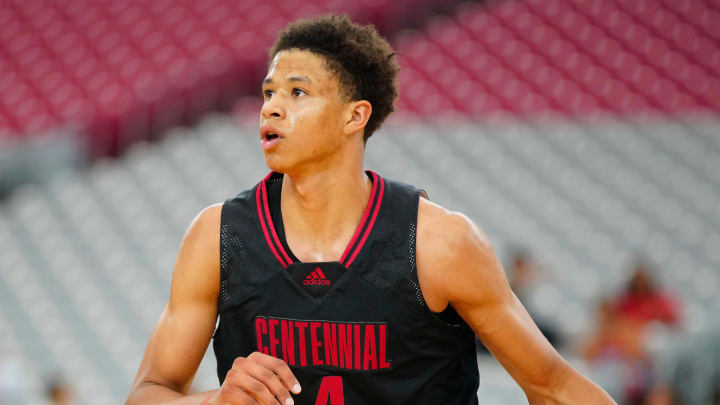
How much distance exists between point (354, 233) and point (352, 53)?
44 cm

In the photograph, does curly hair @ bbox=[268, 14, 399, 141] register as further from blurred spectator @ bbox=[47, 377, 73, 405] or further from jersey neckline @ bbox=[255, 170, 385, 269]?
blurred spectator @ bbox=[47, 377, 73, 405]

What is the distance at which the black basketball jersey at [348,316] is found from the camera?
2127mm

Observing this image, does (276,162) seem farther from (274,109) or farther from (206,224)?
(206,224)

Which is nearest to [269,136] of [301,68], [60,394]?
[301,68]

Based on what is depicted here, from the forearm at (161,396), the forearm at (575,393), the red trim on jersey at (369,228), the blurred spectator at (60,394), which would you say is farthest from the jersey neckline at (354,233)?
the blurred spectator at (60,394)

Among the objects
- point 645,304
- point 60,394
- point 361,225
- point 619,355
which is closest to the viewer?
point 361,225

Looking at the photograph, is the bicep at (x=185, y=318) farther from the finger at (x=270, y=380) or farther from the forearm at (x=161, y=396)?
the finger at (x=270, y=380)

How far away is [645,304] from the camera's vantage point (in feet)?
16.2

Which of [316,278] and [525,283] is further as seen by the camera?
[525,283]

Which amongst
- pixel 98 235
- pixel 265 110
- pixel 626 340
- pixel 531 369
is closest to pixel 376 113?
pixel 265 110

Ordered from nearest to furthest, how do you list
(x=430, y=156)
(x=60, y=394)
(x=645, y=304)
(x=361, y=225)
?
1. (x=361, y=225)
2. (x=645, y=304)
3. (x=60, y=394)
4. (x=430, y=156)

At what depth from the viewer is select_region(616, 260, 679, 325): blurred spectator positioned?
192 inches

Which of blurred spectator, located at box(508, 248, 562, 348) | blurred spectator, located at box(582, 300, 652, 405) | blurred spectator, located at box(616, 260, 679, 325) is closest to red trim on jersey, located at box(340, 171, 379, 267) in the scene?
blurred spectator, located at box(582, 300, 652, 405)

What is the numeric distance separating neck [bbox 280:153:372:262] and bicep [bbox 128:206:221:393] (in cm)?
20
